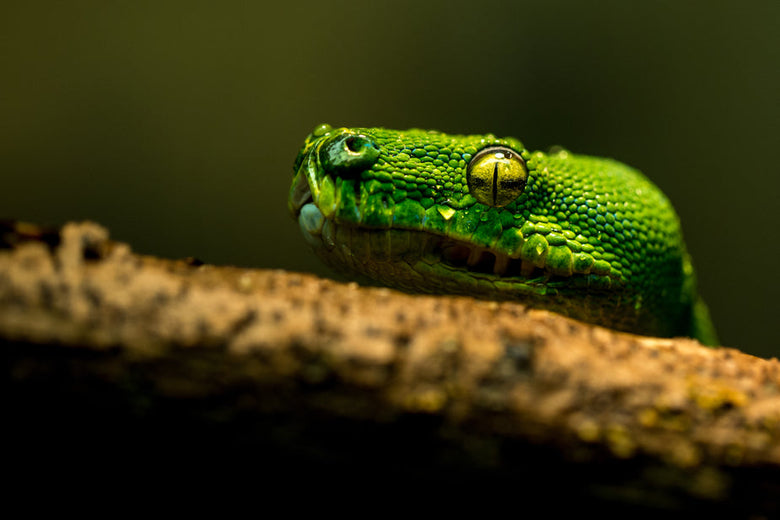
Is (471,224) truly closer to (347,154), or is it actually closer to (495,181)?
(495,181)

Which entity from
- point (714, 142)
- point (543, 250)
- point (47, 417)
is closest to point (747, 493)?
point (543, 250)

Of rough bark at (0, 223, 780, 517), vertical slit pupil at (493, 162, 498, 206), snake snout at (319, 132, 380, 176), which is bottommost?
rough bark at (0, 223, 780, 517)

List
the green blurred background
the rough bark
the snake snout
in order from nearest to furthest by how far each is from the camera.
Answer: the rough bark
the snake snout
the green blurred background

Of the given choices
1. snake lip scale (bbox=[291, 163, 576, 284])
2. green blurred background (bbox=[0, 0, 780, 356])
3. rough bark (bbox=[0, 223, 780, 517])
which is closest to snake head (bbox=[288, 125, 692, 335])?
snake lip scale (bbox=[291, 163, 576, 284])

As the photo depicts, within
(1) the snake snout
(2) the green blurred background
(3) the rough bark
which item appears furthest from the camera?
(2) the green blurred background

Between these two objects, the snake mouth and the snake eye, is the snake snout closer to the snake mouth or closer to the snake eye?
the snake mouth

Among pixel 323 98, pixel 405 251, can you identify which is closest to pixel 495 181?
pixel 405 251
